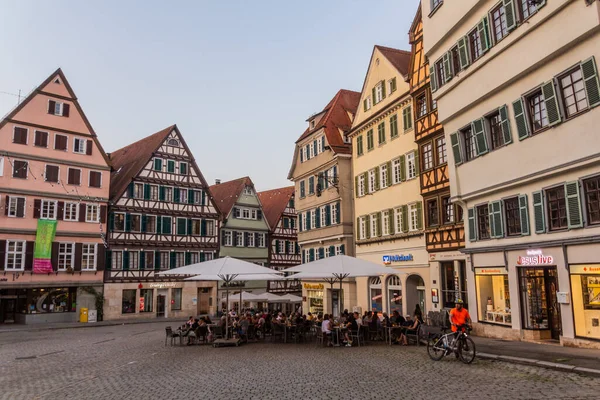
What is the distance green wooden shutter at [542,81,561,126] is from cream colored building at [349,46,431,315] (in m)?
10.8

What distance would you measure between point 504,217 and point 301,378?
10917mm

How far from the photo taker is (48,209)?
38375mm

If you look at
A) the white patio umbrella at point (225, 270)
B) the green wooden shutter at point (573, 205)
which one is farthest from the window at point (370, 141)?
the green wooden shutter at point (573, 205)

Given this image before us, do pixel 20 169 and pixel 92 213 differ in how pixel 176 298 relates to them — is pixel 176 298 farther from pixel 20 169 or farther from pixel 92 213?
pixel 20 169

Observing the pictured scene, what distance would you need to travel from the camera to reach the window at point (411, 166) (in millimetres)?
27609

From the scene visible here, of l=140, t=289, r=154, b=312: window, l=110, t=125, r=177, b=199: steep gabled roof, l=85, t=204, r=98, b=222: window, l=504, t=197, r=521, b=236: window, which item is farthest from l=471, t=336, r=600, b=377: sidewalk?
l=110, t=125, r=177, b=199: steep gabled roof

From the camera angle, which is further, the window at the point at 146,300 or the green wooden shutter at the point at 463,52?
the window at the point at 146,300

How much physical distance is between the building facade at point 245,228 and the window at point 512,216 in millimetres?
34386

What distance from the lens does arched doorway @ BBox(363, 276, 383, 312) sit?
31641 mm

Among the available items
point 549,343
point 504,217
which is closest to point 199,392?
point 549,343

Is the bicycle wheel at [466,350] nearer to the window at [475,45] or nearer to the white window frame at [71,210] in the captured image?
the window at [475,45]

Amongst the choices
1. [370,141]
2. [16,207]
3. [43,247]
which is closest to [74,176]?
[16,207]

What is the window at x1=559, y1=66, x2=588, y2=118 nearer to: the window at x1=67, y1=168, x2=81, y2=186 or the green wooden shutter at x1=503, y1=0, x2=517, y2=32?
the green wooden shutter at x1=503, y1=0, x2=517, y2=32

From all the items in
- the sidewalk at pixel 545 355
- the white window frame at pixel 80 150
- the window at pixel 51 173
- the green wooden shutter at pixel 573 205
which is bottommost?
the sidewalk at pixel 545 355
